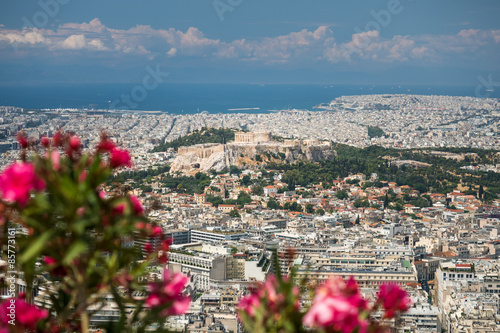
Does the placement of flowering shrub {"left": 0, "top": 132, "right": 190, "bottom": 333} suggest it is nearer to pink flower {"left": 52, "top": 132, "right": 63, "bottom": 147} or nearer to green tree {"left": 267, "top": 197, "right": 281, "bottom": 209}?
pink flower {"left": 52, "top": 132, "right": 63, "bottom": 147}

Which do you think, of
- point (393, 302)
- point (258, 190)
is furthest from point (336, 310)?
point (258, 190)

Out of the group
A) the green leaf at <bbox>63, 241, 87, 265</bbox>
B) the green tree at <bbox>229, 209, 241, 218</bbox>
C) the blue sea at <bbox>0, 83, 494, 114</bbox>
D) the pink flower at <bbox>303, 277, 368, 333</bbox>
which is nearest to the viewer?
the pink flower at <bbox>303, 277, 368, 333</bbox>

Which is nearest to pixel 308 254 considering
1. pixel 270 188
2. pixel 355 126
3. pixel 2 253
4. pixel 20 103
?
pixel 270 188

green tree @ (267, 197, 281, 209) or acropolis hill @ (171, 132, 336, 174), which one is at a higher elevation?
acropolis hill @ (171, 132, 336, 174)

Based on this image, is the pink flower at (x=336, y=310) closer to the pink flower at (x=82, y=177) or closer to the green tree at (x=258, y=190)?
the pink flower at (x=82, y=177)

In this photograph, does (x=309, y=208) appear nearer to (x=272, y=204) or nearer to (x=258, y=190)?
(x=272, y=204)

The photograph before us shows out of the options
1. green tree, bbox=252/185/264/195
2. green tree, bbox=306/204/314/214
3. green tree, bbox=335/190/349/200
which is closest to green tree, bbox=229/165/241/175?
green tree, bbox=252/185/264/195
